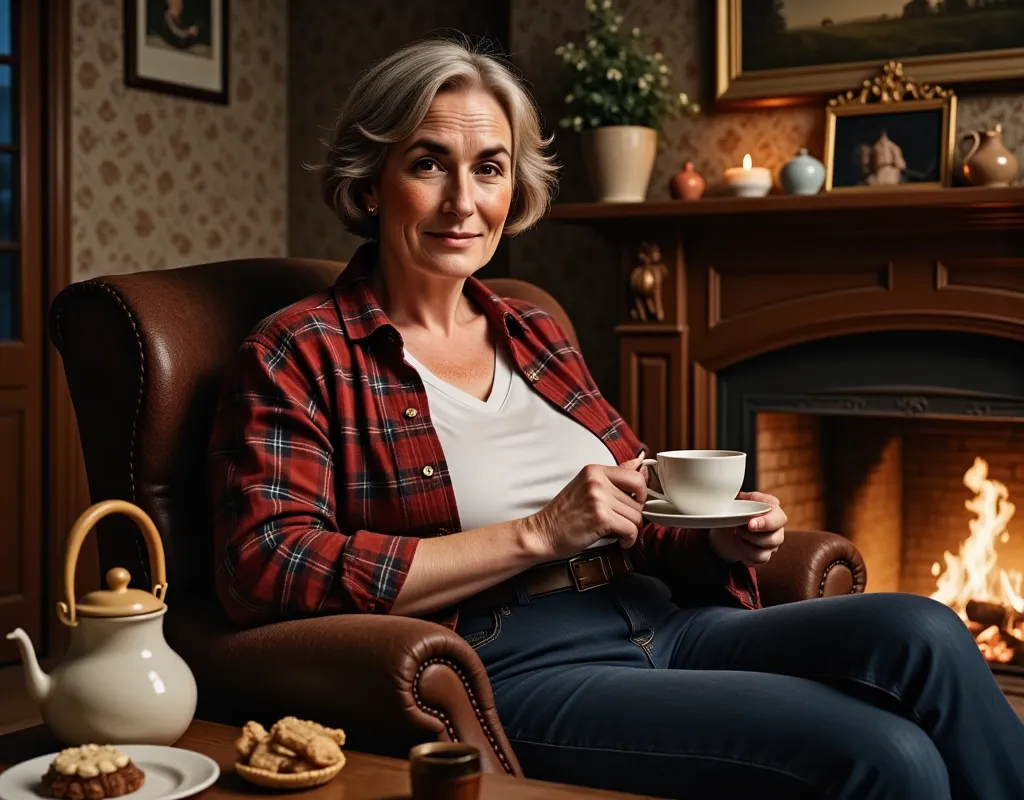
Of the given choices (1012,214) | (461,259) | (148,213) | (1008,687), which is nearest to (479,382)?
(461,259)

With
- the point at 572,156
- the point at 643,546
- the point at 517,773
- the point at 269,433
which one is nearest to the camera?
the point at 517,773

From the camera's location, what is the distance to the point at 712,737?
1339 mm

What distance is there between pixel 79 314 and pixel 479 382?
55 centimetres

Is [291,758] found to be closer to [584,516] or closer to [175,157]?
[584,516]

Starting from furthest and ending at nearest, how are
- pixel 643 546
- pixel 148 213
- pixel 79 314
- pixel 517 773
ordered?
pixel 148 213, pixel 643 546, pixel 79 314, pixel 517 773

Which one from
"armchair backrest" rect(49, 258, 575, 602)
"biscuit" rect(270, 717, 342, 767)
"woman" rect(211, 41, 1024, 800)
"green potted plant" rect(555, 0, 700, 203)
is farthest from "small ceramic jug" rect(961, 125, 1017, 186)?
"biscuit" rect(270, 717, 342, 767)

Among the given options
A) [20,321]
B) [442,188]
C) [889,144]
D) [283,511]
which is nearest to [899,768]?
[283,511]

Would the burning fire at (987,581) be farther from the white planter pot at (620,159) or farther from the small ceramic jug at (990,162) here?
the white planter pot at (620,159)

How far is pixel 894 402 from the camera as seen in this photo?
10.8 feet

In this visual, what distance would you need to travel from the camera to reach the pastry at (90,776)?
43.6 inches

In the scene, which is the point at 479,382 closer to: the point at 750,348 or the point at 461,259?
the point at 461,259

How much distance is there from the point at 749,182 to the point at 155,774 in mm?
2516

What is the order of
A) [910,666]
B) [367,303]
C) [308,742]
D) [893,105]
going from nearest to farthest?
[308,742] → [910,666] → [367,303] → [893,105]

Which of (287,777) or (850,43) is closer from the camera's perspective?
(287,777)
